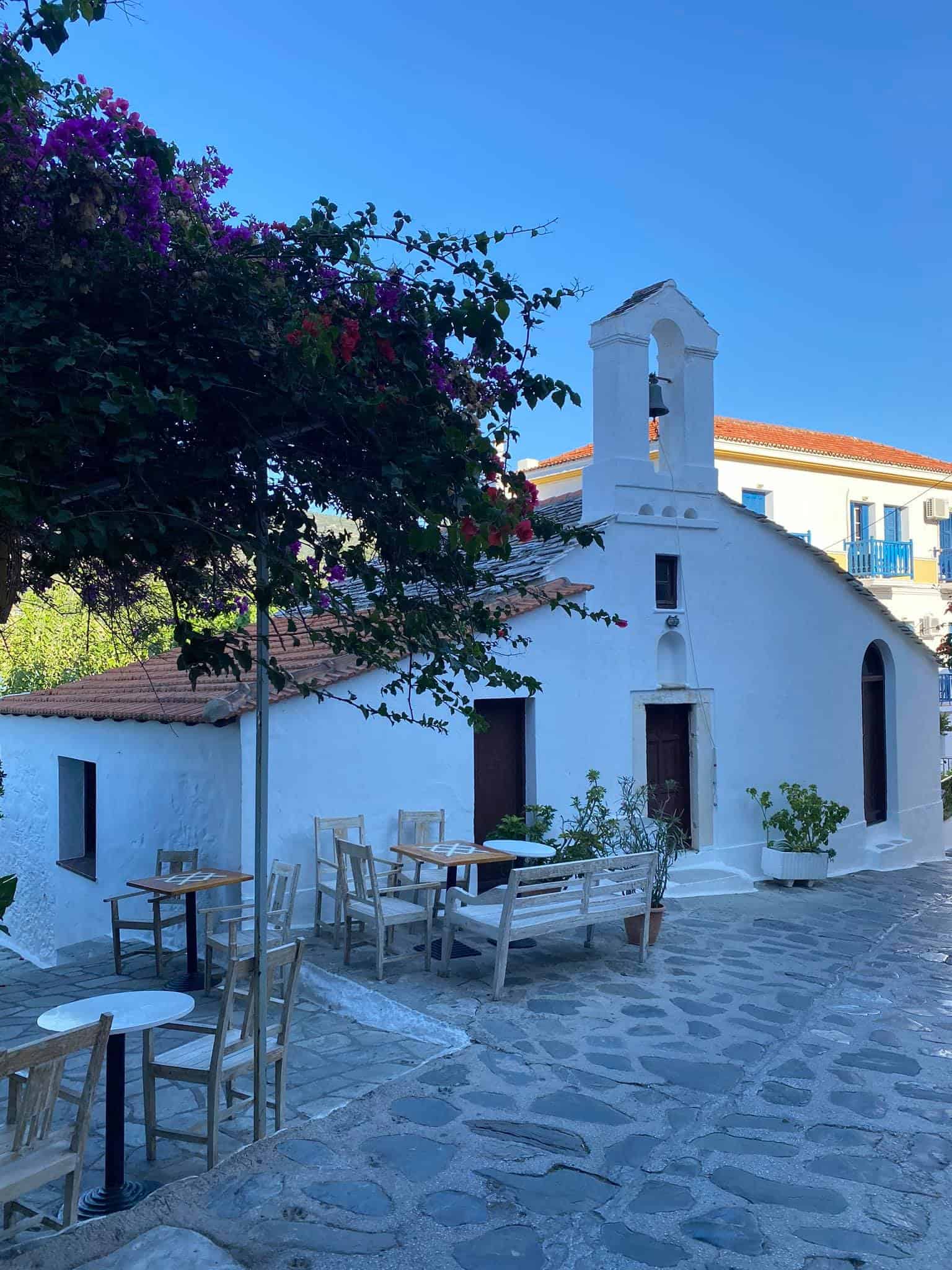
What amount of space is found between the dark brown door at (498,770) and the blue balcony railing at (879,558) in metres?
14.7

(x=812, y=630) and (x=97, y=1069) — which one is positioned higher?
(x=812, y=630)

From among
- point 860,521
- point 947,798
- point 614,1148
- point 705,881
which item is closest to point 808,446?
point 860,521

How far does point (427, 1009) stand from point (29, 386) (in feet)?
15.0

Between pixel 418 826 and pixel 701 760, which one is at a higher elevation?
pixel 701 760

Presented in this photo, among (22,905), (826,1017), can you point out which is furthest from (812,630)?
(22,905)

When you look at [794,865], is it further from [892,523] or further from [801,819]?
[892,523]

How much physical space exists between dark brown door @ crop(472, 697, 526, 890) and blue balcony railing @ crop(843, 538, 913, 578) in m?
14.7

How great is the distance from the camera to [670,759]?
11.1m

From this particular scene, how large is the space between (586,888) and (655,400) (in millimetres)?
6034

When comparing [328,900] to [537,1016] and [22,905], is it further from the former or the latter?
[22,905]

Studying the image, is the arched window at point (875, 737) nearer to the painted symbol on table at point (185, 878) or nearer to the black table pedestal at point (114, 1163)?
the painted symbol on table at point (185, 878)

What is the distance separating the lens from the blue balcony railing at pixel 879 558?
22.1m

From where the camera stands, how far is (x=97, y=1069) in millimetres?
3535

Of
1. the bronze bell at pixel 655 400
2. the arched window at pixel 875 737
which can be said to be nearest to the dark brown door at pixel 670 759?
the bronze bell at pixel 655 400
